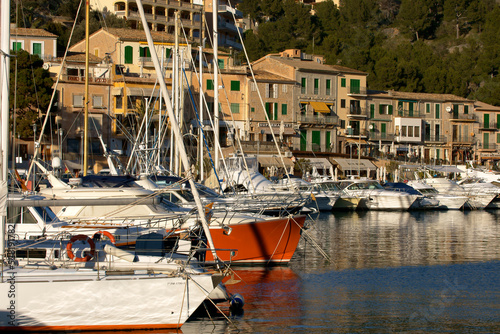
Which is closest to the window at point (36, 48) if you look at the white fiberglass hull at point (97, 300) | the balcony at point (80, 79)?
the balcony at point (80, 79)

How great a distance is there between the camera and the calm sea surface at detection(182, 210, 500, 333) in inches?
566

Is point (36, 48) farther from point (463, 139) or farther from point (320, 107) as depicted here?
point (463, 139)

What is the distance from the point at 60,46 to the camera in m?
70.3

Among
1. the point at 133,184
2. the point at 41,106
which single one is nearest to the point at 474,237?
the point at 133,184

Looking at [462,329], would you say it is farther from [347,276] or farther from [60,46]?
[60,46]

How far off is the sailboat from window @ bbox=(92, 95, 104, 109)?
4545cm

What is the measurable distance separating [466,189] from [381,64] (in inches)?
1300

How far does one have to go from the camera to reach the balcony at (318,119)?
6669cm

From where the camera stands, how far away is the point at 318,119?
222ft

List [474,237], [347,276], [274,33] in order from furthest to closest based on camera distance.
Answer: [274,33], [474,237], [347,276]

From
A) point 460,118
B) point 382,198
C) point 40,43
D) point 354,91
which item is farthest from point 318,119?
point 40,43

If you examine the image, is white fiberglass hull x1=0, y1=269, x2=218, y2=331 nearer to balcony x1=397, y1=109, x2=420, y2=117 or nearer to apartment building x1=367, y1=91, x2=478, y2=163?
apartment building x1=367, y1=91, x2=478, y2=163

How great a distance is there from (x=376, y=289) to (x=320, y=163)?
4650 centimetres

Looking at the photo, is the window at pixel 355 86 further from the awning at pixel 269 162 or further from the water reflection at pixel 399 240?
the water reflection at pixel 399 240
